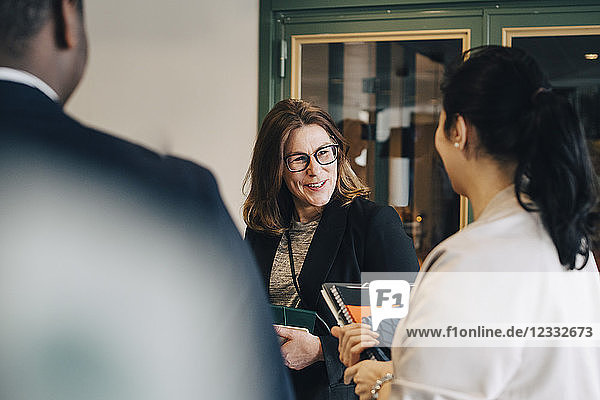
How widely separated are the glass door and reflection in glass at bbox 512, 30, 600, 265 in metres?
0.30

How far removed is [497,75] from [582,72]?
1584mm

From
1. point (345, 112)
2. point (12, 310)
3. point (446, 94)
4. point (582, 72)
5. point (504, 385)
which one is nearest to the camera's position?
point (12, 310)

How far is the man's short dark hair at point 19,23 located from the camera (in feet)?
1.87

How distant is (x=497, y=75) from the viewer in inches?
38.2

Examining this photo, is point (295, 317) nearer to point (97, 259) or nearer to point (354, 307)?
point (354, 307)

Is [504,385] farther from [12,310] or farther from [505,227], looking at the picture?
[12,310]

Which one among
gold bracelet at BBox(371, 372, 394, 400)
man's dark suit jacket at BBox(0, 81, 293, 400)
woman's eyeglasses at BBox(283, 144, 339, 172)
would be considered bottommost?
gold bracelet at BBox(371, 372, 394, 400)

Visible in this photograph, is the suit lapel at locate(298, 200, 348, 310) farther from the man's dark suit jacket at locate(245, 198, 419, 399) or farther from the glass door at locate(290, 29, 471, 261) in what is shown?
the glass door at locate(290, 29, 471, 261)

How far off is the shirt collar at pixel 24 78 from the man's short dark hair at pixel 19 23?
0.02 m

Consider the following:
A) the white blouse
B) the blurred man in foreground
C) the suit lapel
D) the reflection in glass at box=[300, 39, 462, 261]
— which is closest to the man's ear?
the blurred man in foreground

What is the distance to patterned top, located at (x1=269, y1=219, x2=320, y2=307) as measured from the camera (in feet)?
5.30

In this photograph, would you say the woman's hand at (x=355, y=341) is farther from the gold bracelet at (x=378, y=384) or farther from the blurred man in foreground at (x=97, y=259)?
the blurred man in foreground at (x=97, y=259)

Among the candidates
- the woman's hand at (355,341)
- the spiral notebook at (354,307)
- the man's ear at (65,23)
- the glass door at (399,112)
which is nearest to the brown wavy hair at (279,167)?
the spiral notebook at (354,307)

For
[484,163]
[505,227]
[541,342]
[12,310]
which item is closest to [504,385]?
[541,342]
